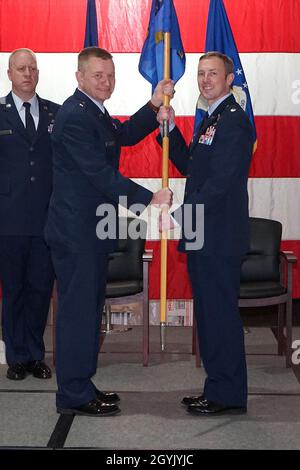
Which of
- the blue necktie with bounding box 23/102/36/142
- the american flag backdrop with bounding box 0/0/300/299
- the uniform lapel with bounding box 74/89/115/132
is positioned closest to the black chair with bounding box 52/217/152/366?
the american flag backdrop with bounding box 0/0/300/299

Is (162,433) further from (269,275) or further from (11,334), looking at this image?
(269,275)

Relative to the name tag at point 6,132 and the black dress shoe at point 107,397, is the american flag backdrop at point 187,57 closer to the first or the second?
the name tag at point 6,132

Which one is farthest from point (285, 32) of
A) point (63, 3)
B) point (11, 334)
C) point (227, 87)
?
point (11, 334)

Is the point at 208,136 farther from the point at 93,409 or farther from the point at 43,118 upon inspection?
the point at 93,409

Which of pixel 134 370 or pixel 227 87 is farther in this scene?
pixel 134 370

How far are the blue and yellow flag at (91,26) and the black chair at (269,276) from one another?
1.40m

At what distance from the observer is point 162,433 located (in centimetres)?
312

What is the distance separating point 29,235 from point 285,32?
2173mm

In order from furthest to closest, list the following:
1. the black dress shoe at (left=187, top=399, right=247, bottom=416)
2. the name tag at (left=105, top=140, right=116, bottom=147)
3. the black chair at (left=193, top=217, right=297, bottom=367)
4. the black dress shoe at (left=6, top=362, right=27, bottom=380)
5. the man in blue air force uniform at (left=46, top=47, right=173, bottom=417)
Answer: the black chair at (left=193, top=217, right=297, bottom=367) < the black dress shoe at (left=6, top=362, right=27, bottom=380) < the black dress shoe at (left=187, top=399, right=247, bottom=416) < the name tag at (left=105, top=140, right=116, bottom=147) < the man in blue air force uniform at (left=46, top=47, right=173, bottom=417)

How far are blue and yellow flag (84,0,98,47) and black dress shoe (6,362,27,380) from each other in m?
1.89

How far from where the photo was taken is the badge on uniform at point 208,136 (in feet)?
10.4

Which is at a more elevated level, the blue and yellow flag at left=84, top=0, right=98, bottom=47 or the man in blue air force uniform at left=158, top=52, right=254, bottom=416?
the blue and yellow flag at left=84, top=0, right=98, bottom=47

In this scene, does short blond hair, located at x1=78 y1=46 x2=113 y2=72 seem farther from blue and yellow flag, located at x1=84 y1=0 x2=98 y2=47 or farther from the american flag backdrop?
the american flag backdrop

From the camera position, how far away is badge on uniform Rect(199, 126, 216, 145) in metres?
3.16
